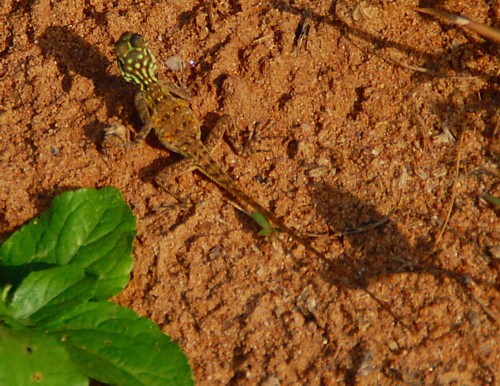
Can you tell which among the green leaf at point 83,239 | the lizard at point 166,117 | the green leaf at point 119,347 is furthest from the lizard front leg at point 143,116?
the green leaf at point 119,347

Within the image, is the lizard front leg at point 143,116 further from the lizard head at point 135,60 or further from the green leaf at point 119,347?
the green leaf at point 119,347

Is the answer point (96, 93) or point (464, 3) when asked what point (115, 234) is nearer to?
point (96, 93)

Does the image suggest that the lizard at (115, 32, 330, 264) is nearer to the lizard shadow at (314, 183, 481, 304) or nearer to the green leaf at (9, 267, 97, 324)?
the lizard shadow at (314, 183, 481, 304)

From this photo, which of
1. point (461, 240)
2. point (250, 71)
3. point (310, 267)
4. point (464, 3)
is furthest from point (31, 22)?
point (461, 240)

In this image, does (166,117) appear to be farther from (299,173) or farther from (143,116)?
(299,173)

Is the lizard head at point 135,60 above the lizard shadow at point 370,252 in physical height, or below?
above

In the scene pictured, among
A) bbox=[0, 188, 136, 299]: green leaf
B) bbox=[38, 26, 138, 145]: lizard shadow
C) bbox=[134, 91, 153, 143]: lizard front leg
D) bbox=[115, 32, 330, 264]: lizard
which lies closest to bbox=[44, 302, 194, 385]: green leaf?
bbox=[0, 188, 136, 299]: green leaf
